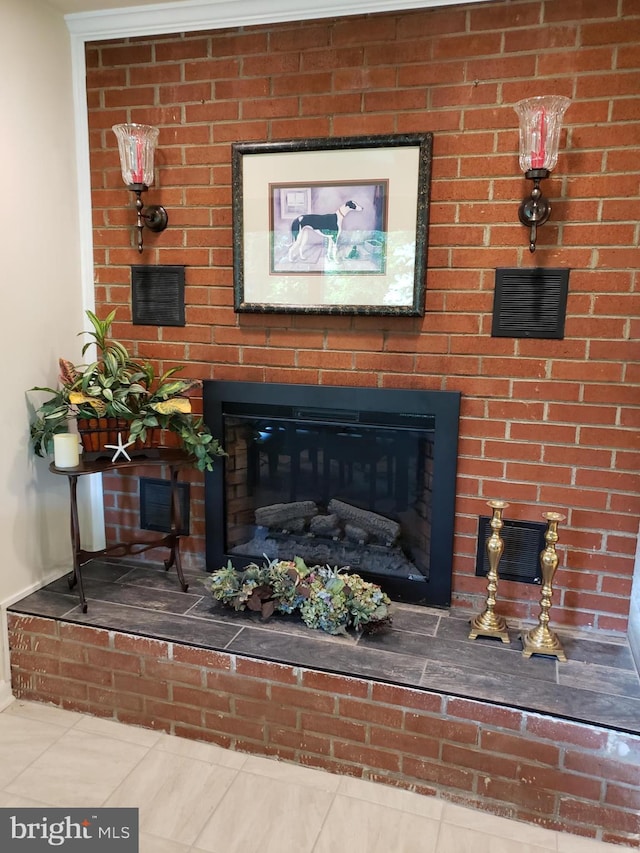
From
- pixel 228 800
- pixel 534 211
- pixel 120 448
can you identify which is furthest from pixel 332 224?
pixel 228 800

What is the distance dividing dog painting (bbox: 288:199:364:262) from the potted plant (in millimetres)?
590

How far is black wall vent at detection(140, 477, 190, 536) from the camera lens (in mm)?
2486

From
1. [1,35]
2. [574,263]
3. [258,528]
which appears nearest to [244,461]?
[258,528]

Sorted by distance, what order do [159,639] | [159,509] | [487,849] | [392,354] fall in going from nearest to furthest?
1. [487,849]
2. [159,639]
3. [392,354]
4. [159,509]

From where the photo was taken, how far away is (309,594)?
2.09m

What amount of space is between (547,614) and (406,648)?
17.2 inches

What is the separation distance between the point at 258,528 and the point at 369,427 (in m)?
0.61

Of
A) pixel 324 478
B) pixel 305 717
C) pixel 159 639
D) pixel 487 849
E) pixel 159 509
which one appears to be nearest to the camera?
pixel 487 849

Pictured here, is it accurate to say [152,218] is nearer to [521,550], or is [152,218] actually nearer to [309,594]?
[309,594]

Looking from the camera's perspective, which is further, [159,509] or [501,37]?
[159,509]

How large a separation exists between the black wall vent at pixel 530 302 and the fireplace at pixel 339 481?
28 centimetres

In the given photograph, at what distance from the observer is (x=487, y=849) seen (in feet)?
5.28

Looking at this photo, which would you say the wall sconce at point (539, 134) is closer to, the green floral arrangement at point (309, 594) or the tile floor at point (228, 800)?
the green floral arrangement at point (309, 594)

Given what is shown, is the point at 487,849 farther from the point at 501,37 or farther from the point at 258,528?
the point at 501,37
